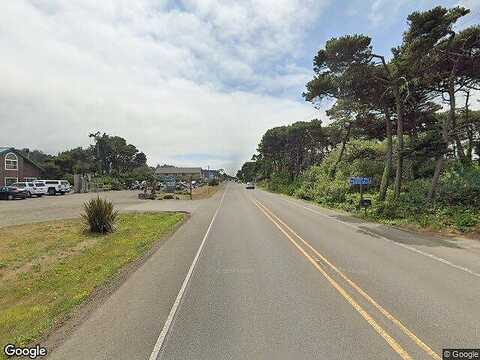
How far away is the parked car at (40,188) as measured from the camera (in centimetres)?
5016

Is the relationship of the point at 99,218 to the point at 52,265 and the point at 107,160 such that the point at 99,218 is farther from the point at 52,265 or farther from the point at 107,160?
the point at 107,160

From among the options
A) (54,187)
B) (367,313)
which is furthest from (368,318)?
(54,187)

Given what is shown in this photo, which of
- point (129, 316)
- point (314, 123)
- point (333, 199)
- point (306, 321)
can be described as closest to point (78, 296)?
point (129, 316)

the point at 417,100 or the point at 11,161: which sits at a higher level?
the point at 417,100

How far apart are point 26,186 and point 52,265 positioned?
40.3 m

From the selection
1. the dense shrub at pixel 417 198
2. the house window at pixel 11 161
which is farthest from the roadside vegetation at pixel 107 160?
the dense shrub at pixel 417 198

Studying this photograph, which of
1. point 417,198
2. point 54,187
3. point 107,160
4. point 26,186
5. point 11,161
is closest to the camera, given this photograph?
point 417,198

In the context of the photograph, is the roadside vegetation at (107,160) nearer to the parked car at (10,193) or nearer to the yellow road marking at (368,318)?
the parked car at (10,193)

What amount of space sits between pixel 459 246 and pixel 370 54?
1514 centimetres

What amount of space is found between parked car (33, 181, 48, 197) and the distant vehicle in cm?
61

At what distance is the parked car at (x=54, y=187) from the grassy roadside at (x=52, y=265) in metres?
34.7

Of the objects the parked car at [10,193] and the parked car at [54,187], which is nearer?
the parked car at [10,193]

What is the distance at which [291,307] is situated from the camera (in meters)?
6.83

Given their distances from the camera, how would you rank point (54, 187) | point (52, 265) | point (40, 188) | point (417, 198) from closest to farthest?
point (52, 265) → point (417, 198) → point (40, 188) → point (54, 187)
